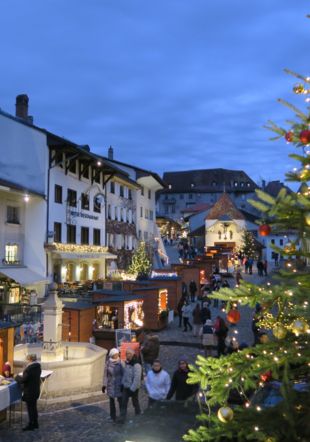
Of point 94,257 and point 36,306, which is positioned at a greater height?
point 94,257

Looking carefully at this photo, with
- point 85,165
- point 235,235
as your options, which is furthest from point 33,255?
point 235,235

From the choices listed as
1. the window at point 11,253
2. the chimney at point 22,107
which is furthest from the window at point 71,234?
the chimney at point 22,107

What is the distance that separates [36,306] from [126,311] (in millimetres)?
6892

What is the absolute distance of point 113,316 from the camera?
1942 cm

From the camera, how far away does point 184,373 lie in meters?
9.67

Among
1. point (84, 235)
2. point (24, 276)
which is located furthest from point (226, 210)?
point (24, 276)

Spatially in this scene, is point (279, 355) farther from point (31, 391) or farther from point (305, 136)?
point (31, 391)

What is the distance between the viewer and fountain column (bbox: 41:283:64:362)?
13516 millimetres

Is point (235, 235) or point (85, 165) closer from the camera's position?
point (85, 165)

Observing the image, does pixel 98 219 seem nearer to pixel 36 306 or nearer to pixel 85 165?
pixel 85 165

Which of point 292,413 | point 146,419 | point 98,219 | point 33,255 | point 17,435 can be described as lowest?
point 17,435

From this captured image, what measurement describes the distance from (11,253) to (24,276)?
1.99 m

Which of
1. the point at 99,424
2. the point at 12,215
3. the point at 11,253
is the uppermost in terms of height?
the point at 12,215

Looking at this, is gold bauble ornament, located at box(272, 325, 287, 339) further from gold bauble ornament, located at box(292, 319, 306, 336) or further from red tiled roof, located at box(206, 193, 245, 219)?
red tiled roof, located at box(206, 193, 245, 219)
